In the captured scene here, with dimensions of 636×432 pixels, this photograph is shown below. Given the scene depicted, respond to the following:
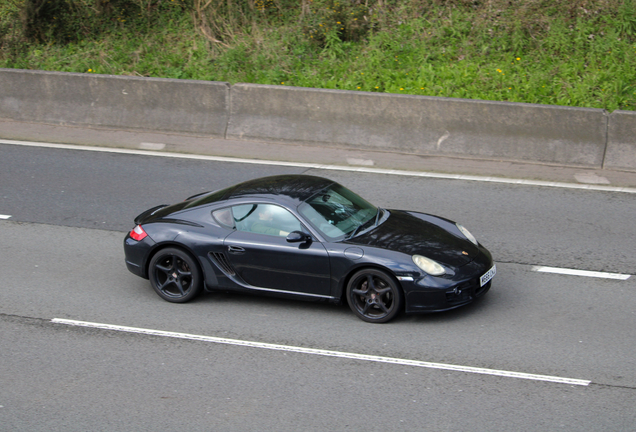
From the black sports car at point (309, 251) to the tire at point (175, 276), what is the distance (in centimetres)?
1

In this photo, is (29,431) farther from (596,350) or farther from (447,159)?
(447,159)

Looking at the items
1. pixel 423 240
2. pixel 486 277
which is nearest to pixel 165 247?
pixel 423 240

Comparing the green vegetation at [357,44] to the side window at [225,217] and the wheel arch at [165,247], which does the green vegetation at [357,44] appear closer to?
the side window at [225,217]

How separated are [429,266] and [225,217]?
7.28ft

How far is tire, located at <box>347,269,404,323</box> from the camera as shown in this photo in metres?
7.16

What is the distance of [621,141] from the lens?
38.7ft

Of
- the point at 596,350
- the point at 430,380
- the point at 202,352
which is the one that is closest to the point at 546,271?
the point at 596,350

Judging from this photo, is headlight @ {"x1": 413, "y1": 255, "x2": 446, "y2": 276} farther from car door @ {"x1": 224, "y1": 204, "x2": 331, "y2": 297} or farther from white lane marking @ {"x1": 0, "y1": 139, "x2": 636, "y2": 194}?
white lane marking @ {"x1": 0, "y1": 139, "x2": 636, "y2": 194}

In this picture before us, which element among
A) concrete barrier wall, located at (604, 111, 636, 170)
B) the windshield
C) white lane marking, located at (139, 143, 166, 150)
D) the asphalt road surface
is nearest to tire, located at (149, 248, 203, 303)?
the asphalt road surface

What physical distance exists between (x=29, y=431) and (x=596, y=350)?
4844mm

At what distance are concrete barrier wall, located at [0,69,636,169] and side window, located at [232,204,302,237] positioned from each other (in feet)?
18.7

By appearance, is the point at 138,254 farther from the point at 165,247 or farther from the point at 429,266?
the point at 429,266

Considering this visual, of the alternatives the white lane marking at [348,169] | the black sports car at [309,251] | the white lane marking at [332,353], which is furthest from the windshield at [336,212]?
the white lane marking at [348,169]

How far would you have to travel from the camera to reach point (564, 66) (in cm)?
1402
